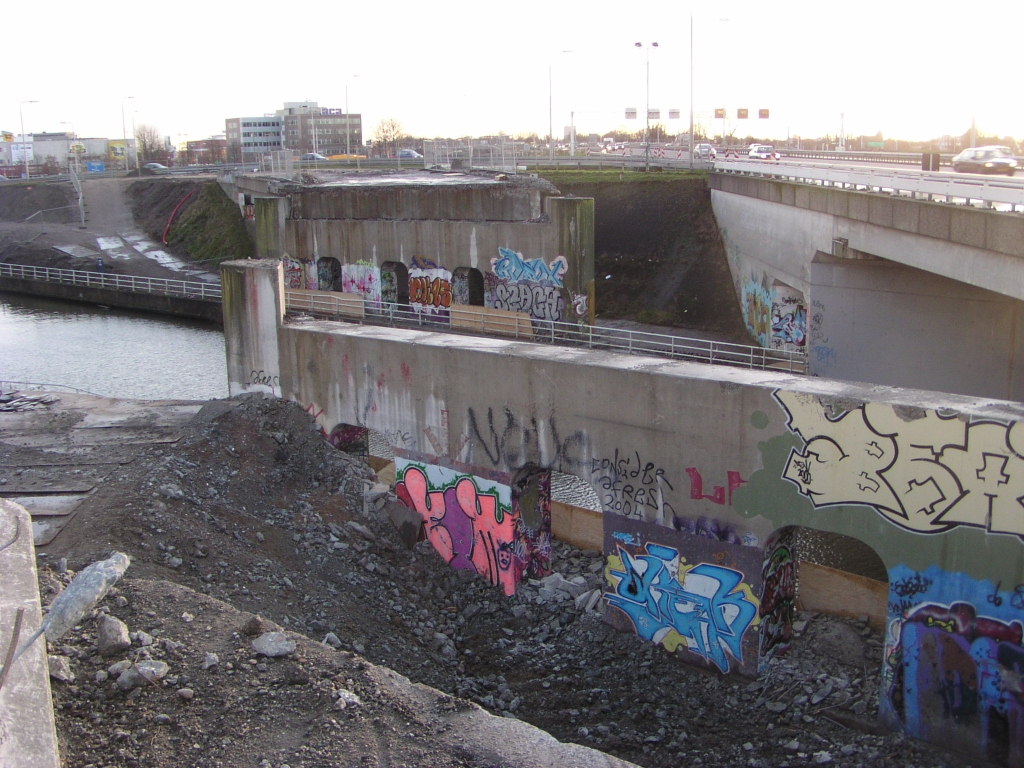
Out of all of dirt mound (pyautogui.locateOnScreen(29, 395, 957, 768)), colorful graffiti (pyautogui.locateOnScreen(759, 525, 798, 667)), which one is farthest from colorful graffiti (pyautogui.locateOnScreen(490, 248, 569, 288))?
colorful graffiti (pyautogui.locateOnScreen(759, 525, 798, 667))

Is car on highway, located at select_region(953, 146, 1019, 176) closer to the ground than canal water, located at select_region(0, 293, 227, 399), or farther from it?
farther from it

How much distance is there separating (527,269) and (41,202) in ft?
212

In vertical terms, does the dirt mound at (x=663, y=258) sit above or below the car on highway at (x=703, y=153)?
below

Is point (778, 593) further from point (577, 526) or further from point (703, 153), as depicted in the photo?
point (703, 153)

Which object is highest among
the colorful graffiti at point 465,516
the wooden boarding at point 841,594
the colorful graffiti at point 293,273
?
the colorful graffiti at point 293,273

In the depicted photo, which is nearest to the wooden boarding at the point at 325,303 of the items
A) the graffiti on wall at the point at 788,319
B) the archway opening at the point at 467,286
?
the archway opening at the point at 467,286

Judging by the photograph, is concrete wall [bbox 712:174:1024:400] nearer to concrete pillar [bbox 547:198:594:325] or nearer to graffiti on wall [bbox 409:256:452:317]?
concrete pillar [bbox 547:198:594:325]

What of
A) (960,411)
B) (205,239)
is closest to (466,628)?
(960,411)

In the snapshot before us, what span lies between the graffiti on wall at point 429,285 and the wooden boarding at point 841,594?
16113mm

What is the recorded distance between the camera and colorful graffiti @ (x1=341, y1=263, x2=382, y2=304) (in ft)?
109

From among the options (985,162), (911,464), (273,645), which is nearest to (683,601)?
(911,464)

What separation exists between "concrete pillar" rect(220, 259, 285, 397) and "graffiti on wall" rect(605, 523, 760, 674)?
34.7 feet

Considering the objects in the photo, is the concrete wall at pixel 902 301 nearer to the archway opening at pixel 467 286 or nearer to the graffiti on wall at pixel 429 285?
the archway opening at pixel 467 286

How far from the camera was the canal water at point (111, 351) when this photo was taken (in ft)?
123
